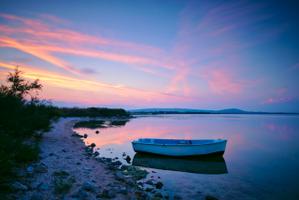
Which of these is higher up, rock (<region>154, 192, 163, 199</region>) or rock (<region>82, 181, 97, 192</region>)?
rock (<region>82, 181, 97, 192</region>)

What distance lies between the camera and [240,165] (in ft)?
46.4

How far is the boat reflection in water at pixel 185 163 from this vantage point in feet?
42.6

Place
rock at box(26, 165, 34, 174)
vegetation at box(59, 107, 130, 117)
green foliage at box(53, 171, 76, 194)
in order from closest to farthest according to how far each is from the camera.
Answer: green foliage at box(53, 171, 76, 194) < rock at box(26, 165, 34, 174) < vegetation at box(59, 107, 130, 117)

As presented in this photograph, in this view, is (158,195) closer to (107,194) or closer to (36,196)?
(107,194)

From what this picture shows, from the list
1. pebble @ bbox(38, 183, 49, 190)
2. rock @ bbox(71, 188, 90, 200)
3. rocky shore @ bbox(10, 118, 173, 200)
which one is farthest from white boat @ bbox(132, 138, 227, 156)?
pebble @ bbox(38, 183, 49, 190)

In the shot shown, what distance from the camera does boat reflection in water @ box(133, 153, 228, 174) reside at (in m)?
13.0

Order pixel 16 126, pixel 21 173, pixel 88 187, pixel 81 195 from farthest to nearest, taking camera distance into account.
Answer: pixel 16 126 → pixel 21 173 → pixel 88 187 → pixel 81 195

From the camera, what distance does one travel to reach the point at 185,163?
14695 millimetres

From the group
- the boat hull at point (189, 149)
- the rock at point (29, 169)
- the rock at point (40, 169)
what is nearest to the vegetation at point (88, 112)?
the boat hull at point (189, 149)

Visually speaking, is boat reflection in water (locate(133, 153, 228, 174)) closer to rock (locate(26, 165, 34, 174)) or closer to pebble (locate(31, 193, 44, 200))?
rock (locate(26, 165, 34, 174))

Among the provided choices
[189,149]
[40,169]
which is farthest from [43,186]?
[189,149]

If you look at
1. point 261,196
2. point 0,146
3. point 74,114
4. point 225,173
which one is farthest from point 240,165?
point 74,114

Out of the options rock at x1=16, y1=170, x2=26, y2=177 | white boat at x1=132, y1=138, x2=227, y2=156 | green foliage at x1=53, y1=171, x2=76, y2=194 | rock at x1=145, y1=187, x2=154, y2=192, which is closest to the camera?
green foliage at x1=53, y1=171, x2=76, y2=194

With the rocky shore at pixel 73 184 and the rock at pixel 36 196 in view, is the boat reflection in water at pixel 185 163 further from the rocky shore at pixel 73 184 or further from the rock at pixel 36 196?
the rock at pixel 36 196
